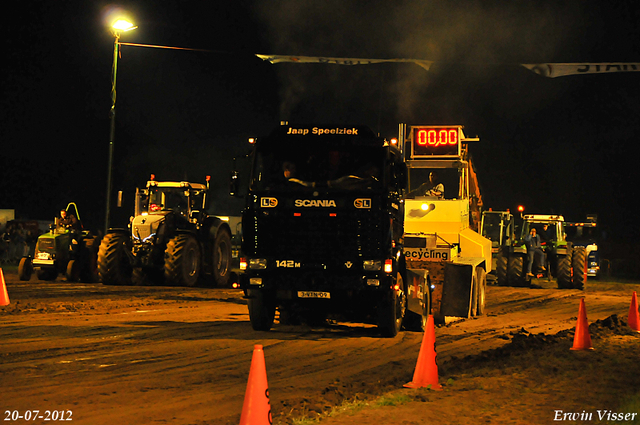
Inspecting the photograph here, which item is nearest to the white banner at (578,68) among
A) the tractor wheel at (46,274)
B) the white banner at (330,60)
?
the white banner at (330,60)

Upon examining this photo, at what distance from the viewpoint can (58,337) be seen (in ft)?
37.5

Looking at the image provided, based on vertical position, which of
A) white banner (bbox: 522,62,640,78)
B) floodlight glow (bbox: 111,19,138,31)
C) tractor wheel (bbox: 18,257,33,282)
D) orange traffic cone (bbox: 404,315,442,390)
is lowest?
orange traffic cone (bbox: 404,315,442,390)

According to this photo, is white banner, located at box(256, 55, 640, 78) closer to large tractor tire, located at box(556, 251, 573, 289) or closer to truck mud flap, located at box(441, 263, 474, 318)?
truck mud flap, located at box(441, 263, 474, 318)

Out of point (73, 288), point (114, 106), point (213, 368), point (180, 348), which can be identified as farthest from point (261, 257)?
point (114, 106)

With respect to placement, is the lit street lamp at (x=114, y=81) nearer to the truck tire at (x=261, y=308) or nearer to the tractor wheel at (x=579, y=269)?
the truck tire at (x=261, y=308)

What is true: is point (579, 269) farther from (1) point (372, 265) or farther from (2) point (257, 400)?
(2) point (257, 400)

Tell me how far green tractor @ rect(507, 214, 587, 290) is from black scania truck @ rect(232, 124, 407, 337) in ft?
50.5

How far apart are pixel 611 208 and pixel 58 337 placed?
62590mm

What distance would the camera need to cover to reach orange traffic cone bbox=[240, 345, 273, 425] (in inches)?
212

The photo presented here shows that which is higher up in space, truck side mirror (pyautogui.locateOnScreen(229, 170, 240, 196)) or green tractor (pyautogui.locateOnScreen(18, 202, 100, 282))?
truck side mirror (pyautogui.locateOnScreen(229, 170, 240, 196))

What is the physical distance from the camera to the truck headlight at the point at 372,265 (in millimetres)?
11469

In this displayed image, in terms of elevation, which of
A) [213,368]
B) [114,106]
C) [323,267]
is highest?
[114,106]

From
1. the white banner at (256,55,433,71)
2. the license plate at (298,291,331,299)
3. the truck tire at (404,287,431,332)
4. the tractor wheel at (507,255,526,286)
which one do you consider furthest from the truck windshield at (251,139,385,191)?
the tractor wheel at (507,255,526,286)

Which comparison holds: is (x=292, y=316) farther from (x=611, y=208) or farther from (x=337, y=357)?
(x=611, y=208)
